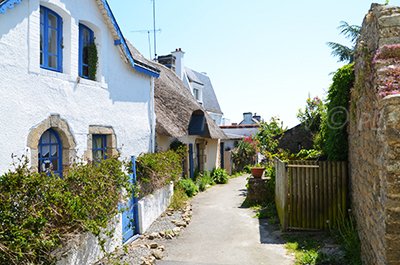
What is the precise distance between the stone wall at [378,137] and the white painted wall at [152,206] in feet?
16.5

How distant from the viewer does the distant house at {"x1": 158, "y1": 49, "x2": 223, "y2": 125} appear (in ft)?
73.3

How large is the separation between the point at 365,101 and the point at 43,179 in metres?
5.06

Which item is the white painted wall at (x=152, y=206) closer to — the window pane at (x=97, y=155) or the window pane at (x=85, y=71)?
the window pane at (x=97, y=155)

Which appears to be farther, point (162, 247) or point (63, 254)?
point (162, 247)

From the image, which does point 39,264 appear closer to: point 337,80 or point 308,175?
point 308,175

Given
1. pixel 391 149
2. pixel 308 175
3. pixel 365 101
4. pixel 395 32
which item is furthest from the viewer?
pixel 308 175

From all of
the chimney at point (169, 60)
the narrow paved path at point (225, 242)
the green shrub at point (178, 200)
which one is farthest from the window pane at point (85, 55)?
the chimney at point (169, 60)

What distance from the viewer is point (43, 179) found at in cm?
494

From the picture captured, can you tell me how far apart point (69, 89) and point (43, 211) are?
11.6 feet

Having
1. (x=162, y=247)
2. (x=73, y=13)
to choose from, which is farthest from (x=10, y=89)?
(x=162, y=247)

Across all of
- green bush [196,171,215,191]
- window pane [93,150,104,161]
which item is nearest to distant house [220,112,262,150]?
green bush [196,171,215,191]

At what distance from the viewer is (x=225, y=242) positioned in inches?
310

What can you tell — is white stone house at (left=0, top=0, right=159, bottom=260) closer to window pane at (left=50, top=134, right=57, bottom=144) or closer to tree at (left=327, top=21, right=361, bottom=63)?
window pane at (left=50, top=134, right=57, bottom=144)

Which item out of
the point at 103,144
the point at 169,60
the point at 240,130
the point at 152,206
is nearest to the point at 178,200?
the point at 152,206
